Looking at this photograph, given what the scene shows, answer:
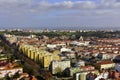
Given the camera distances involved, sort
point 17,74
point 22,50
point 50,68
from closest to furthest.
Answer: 1. point 17,74
2. point 50,68
3. point 22,50

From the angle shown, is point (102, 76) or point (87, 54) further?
point (87, 54)

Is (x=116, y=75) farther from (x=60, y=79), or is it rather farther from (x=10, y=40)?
(x=10, y=40)

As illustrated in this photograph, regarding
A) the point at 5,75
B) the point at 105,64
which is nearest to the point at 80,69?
the point at 105,64

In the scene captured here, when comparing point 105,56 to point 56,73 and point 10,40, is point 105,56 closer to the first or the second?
point 56,73

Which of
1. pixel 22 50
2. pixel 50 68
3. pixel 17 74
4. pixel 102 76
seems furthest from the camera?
pixel 22 50

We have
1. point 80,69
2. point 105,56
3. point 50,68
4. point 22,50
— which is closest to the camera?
point 80,69

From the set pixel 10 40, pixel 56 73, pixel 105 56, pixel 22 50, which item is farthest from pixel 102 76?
pixel 10 40

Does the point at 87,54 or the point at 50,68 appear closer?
the point at 50,68

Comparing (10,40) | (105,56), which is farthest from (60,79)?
(10,40)

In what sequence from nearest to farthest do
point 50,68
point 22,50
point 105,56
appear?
point 50,68
point 105,56
point 22,50
